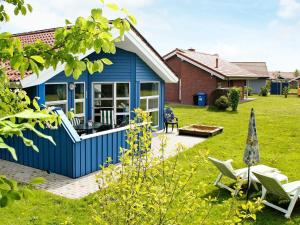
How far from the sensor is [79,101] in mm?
14461

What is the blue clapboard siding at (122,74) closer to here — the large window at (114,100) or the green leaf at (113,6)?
the large window at (114,100)

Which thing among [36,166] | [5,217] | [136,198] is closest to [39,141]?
[36,166]

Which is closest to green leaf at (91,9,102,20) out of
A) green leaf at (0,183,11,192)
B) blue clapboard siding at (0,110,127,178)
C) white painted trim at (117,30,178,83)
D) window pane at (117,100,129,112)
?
green leaf at (0,183,11,192)

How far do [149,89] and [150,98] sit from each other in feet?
1.58

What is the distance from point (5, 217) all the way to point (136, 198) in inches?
196

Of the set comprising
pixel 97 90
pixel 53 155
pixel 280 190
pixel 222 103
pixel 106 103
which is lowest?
pixel 280 190

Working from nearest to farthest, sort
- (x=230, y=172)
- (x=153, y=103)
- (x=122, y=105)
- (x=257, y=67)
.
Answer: (x=230, y=172)
(x=122, y=105)
(x=153, y=103)
(x=257, y=67)

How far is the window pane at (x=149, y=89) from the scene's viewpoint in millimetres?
17081

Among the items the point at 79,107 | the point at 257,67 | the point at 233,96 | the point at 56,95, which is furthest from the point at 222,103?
the point at 257,67

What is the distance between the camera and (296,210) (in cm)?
809

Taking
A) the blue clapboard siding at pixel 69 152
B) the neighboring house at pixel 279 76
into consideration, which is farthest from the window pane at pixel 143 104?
the neighboring house at pixel 279 76

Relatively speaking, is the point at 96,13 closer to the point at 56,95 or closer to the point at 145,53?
the point at 56,95

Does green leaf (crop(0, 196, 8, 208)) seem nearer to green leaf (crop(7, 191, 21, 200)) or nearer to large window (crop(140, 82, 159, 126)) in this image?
green leaf (crop(7, 191, 21, 200))

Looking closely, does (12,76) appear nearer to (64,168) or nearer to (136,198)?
(64,168)
